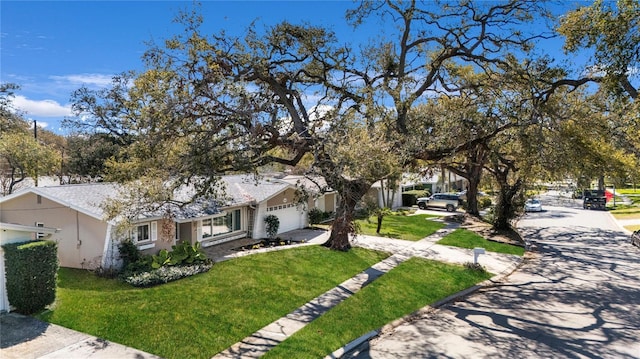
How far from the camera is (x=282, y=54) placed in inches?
602

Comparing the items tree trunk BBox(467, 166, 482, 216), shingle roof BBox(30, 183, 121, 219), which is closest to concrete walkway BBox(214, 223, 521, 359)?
tree trunk BBox(467, 166, 482, 216)

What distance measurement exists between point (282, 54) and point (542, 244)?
19.2 meters

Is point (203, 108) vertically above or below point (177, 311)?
above

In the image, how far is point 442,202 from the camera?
38.7 m

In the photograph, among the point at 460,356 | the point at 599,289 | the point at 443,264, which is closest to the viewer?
the point at 460,356

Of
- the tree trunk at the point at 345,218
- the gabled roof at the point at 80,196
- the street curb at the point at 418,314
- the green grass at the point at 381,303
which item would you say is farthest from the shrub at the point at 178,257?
the street curb at the point at 418,314

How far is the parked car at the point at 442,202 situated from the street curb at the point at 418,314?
20062mm

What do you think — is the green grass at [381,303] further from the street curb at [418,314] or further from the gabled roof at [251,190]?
the gabled roof at [251,190]

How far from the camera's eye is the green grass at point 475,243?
2093 cm

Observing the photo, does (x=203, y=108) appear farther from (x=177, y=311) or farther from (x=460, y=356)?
(x=460, y=356)

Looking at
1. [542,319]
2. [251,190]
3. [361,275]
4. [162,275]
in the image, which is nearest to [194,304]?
[162,275]

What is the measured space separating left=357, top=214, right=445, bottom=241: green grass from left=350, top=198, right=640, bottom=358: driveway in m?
6.91

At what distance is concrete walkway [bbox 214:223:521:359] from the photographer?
960 cm

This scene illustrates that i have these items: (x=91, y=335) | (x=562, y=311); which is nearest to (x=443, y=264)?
(x=562, y=311)
